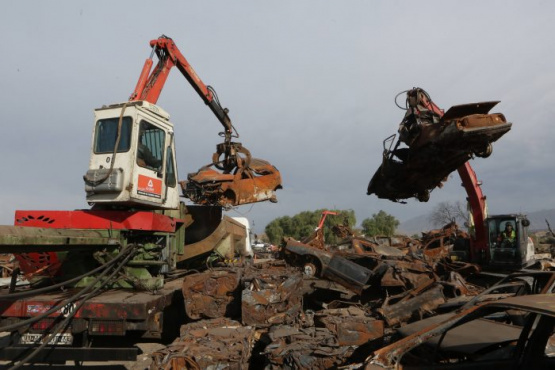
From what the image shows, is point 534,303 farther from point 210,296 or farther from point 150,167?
point 150,167

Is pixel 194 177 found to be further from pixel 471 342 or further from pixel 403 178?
pixel 471 342

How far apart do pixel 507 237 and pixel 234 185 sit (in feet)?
26.1

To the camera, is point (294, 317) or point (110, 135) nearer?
point (294, 317)

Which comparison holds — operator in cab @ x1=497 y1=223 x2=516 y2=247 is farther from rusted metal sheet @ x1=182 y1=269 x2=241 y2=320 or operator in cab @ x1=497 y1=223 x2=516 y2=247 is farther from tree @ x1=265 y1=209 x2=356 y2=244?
tree @ x1=265 y1=209 x2=356 y2=244

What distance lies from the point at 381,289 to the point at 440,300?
2092 millimetres

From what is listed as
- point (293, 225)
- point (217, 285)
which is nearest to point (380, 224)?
point (293, 225)

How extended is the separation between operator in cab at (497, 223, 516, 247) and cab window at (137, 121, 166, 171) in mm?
9646

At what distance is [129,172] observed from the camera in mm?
5934

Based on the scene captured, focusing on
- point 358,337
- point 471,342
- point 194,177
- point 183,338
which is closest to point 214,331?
point 183,338

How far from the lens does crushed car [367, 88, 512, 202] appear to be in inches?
247

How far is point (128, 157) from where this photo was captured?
597 cm

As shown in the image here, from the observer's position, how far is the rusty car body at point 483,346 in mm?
2953

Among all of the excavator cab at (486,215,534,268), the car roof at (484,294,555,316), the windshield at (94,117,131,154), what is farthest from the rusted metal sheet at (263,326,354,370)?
the excavator cab at (486,215,534,268)

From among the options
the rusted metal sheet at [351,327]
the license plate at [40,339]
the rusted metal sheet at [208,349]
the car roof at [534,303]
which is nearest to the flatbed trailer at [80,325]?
the license plate at [40,339]
